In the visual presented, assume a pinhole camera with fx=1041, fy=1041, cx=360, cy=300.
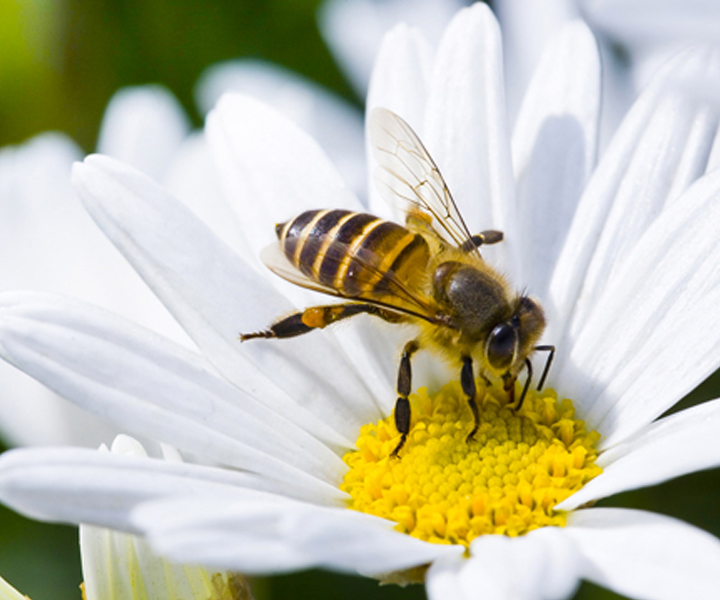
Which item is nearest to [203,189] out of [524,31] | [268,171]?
[268,171]

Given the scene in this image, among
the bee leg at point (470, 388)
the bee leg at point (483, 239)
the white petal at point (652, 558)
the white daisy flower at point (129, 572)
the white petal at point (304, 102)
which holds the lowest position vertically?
the white daisy flower at point (129, 572)

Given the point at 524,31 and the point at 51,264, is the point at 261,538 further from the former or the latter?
the point at 524,31

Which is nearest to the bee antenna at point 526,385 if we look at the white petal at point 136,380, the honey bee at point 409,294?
the honey bee at point 409,294

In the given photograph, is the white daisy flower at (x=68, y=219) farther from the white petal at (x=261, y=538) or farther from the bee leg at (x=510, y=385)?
the white petal at (x=261, y=538)

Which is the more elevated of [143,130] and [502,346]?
Answer: [143,130]

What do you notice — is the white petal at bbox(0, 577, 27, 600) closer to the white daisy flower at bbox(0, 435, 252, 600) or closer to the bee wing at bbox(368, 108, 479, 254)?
the white daisy flower at bbox(0, 435, 252, 600)

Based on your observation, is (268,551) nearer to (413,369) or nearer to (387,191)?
(413,369)
